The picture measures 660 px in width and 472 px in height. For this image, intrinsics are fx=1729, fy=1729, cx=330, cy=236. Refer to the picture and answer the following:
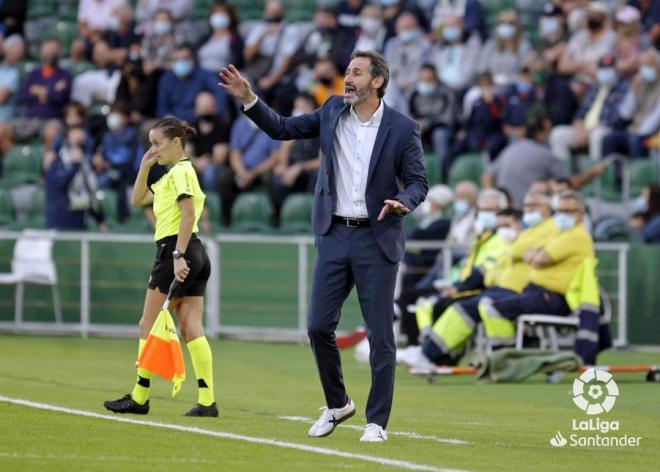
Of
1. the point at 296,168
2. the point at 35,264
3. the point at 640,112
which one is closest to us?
the point at 640,112

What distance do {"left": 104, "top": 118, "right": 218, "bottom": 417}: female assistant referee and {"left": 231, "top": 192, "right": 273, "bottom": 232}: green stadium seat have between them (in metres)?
10.1

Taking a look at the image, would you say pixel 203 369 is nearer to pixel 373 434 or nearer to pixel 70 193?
pixel 373 434

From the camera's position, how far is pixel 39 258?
21.2 meters

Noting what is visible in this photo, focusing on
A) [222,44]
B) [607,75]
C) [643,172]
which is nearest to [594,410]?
[643,172]

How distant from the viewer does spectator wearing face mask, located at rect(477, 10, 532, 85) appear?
73.2ft

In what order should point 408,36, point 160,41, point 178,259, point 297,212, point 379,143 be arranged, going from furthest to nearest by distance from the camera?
point 160,41, point 408,36, point 297,212, point 178,259, point 379,143

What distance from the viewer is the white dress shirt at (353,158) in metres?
10.2

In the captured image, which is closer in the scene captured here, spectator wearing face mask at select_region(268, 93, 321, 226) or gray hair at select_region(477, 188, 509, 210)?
gray hair at select_region(477, 188, 509, 210)

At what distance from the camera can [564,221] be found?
16.3 metres

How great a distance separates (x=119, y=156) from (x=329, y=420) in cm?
1360

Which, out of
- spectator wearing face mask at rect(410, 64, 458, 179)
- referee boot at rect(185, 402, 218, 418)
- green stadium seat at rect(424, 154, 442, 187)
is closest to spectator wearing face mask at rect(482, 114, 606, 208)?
green stadium seat at rect(424, 154, 442, 187)

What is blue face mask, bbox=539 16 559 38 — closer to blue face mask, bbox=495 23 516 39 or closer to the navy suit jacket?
blue face mask, bbox=495 23 516 39

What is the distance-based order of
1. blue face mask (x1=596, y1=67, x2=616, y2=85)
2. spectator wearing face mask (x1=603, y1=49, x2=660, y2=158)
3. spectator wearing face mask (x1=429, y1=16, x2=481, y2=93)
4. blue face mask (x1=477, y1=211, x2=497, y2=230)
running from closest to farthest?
blue face mask (x1=477, y1=211, x2=497, y2=230) < spectator wearing face mask (x1=603, y1=49, x2=660, y2=158) < blue face mask (x1=596, y1=67, x2=616, y2=85) < spectator wearing face mask (x1=429, y1=16, x2=481, y2=93)

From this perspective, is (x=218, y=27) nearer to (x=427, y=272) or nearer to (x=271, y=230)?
(x=271, y=230)
